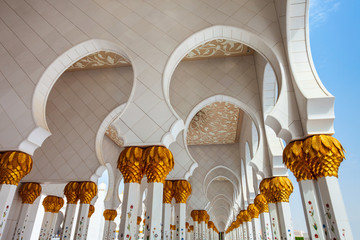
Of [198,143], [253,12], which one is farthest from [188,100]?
[198,143]

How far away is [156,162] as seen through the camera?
301 centimetres

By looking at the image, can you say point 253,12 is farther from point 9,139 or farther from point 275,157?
point 9,139

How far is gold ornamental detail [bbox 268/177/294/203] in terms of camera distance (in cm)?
421

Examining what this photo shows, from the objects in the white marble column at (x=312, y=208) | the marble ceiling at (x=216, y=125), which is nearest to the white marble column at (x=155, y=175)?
the white marble column at (x=312, y=208)

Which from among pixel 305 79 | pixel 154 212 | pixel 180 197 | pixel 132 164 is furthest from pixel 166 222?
pixel 305 79

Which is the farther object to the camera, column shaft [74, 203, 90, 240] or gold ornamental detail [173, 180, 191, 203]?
gold ornamental detail [173, 180, 191, 203]

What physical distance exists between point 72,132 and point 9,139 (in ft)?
8.31

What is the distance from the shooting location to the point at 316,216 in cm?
275

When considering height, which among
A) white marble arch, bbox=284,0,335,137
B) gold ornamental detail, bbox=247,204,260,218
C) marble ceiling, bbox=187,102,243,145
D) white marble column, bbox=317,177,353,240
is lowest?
white marble column, bbox=317,177,353,240

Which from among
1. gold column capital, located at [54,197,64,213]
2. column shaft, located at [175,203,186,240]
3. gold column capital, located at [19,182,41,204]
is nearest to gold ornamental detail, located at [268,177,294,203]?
column shaft, located at [175,203,186,240]

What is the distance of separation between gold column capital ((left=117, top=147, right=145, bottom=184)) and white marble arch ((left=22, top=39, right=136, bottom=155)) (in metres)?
0.86

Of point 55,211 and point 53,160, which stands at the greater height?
point 53,160

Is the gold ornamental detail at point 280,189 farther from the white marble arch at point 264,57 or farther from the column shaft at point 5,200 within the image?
the column shaft at point 5,200

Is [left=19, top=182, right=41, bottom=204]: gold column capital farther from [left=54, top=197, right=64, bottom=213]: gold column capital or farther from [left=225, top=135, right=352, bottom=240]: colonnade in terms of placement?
[left=225, top=135, right=352, bottom=240]: colonnade
